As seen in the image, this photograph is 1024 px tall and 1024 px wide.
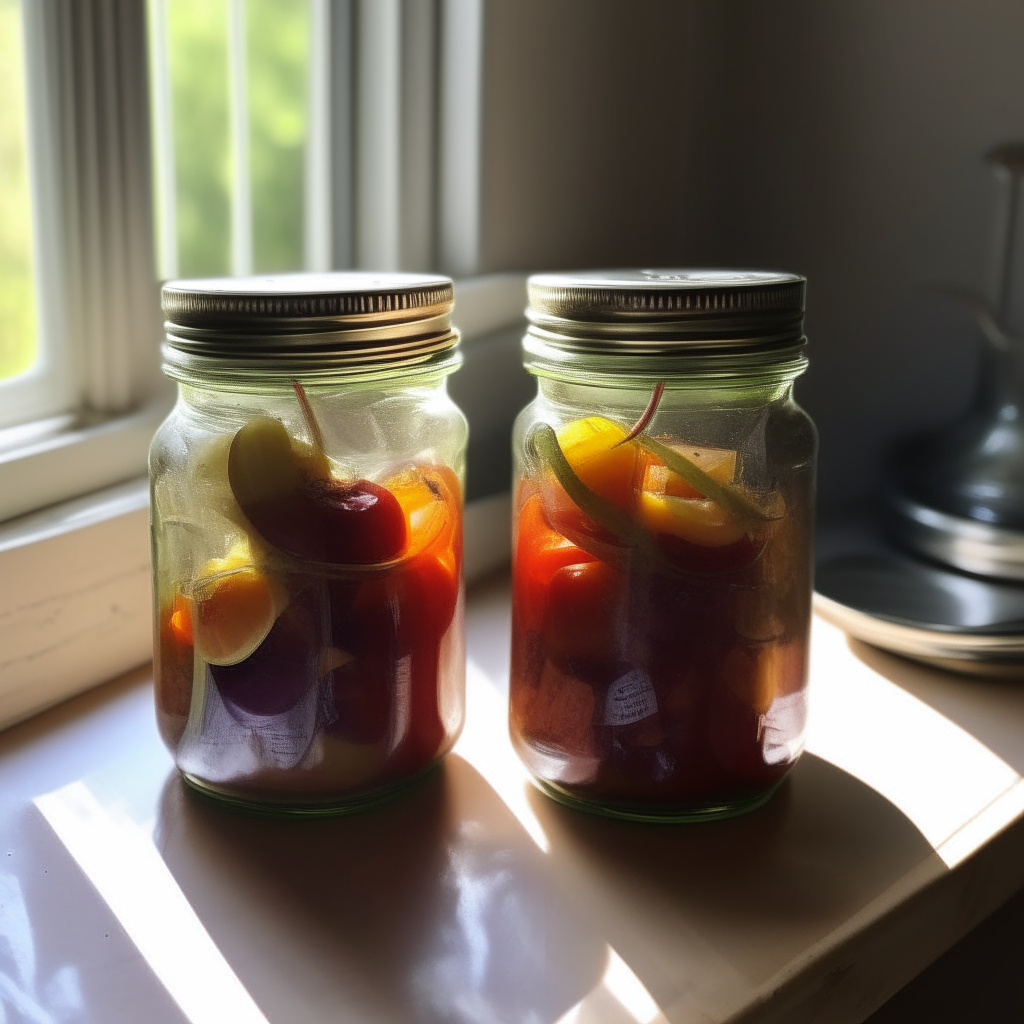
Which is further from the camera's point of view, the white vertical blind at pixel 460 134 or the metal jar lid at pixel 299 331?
the white vertical blind at pixel 460 134

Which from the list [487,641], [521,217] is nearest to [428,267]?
[521,217]

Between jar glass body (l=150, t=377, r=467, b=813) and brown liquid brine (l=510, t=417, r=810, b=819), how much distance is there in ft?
0.17

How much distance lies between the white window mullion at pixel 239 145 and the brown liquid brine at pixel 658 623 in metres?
0.44

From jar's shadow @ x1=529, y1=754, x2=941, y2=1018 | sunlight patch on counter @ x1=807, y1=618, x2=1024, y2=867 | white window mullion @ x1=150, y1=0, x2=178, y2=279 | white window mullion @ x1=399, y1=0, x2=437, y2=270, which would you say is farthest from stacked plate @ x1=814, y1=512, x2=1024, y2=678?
white window mullion @ x1=150, y1=0, x2=178, y2=279

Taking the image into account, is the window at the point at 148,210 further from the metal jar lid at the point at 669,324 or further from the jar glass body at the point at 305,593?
the metal jar lid at the point at 669,324

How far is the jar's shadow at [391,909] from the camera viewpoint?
409 mm

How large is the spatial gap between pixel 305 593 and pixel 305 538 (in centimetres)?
2

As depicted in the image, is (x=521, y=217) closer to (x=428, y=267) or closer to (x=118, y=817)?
(x=428, y=267)

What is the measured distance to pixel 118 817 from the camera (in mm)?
522

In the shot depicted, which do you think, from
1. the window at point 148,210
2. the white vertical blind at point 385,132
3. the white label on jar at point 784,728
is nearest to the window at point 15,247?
the window at point 148,210

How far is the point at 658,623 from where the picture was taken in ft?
1.58

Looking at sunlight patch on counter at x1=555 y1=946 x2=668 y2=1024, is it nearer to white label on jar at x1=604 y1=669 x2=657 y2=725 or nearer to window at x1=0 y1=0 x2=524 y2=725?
white label on jar at x1=604 y1=669 x2=657 y2=725

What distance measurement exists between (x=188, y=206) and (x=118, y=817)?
0.76 metres

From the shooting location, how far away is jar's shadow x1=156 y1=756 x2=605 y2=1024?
409mm
